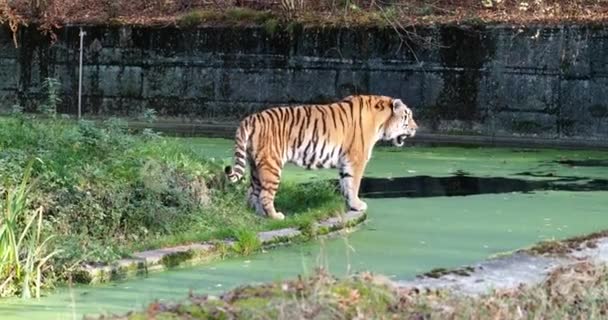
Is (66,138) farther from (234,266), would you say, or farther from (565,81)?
(565,81)

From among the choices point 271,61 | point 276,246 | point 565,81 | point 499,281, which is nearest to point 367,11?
point 271,61

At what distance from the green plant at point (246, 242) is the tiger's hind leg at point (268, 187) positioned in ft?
4.54

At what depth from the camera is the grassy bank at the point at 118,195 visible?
8.84 m

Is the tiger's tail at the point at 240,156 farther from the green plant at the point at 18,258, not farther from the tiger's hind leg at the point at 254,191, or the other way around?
the green plant at the point at 18,258

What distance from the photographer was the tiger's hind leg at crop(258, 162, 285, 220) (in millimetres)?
10805

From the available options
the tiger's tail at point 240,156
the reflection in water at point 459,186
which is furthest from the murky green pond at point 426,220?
the tiger's tail at point 240,156

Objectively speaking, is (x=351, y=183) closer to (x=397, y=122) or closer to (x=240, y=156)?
(x=397, y=122)

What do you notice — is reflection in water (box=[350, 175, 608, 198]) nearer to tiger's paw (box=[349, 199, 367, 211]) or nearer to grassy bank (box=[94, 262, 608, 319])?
tiger's paw (box=[349, 199, 367, 211])

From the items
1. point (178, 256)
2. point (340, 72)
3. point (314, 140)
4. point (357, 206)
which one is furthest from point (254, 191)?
point (340, 72)

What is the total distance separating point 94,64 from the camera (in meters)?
24.0

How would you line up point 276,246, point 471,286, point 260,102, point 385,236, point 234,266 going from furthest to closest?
point 260,102 → point 385,236 → point 276,246 → point 234,266 → point 471,286

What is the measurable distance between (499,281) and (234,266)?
2934mm

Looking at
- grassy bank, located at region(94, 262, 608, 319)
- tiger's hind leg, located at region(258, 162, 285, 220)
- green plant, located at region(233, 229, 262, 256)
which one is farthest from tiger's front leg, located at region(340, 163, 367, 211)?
grassy bank, located at region(94, 262, 608, 319)

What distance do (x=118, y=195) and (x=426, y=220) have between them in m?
3.16
